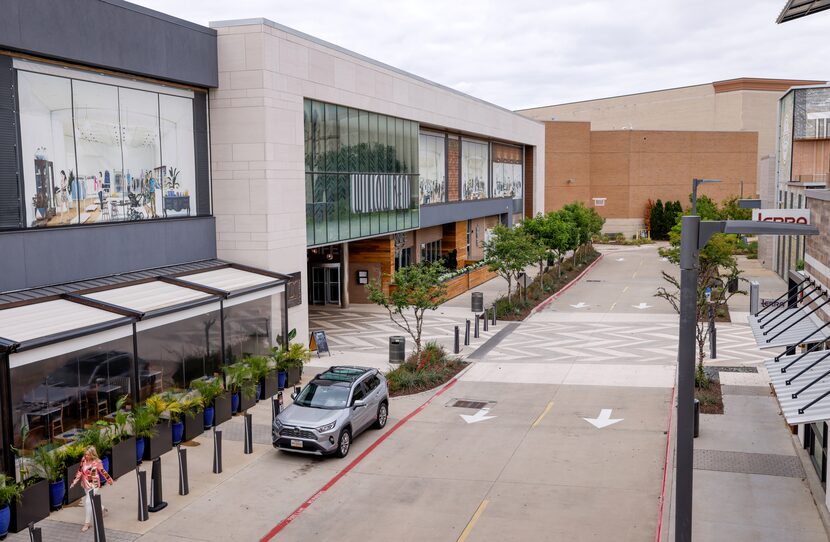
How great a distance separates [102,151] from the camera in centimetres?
2258

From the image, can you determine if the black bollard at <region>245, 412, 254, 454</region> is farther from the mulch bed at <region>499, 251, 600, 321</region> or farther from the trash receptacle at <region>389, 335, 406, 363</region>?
the mulch bed at <region>499, 251, 600, 321</region>

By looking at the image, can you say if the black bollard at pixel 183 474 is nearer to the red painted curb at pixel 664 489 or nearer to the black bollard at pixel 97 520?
the black bollard at pixel 97 520

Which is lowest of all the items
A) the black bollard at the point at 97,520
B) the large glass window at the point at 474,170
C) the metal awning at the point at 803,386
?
the black bollard at the point at 97,520

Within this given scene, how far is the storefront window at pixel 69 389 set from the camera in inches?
643

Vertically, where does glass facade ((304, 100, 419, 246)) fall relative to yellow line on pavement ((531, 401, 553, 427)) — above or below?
above

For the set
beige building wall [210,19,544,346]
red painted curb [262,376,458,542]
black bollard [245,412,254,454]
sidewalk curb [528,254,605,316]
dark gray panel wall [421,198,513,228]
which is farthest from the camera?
dark gray panel wall [421,198,513,228]

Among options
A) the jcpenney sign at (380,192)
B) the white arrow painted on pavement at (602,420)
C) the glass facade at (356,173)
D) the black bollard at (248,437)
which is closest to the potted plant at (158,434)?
the black bollard at (248,437)

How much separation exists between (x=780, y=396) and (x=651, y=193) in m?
84.6

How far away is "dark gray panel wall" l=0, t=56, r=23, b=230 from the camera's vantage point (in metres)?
19.2

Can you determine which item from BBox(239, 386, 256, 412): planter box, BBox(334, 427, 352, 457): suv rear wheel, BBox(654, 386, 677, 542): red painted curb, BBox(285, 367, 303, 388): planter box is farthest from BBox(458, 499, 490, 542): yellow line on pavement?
BBox(285, 367, 303, 388): planter box

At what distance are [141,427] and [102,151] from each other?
341 inches

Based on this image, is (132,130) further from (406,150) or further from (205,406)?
(406,150)

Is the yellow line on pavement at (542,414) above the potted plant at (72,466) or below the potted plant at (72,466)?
below

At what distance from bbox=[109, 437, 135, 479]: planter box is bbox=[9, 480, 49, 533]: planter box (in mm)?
1999
